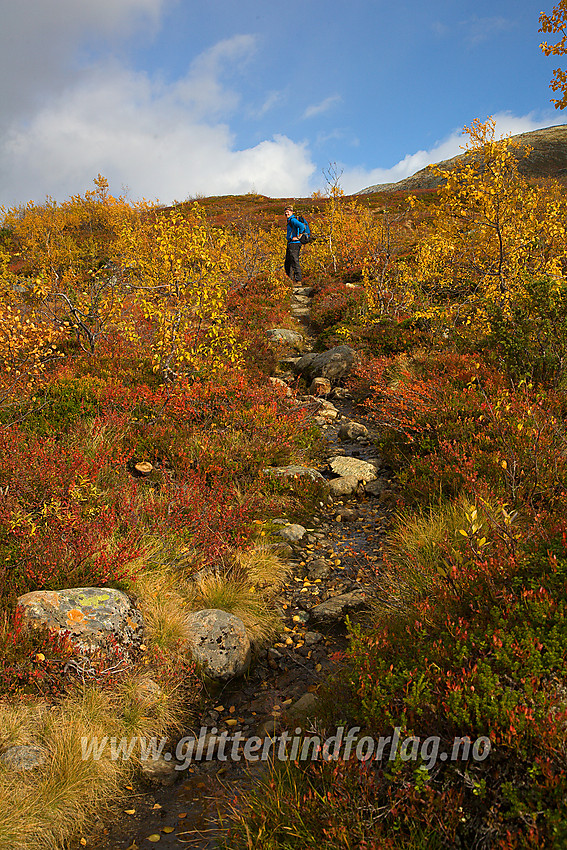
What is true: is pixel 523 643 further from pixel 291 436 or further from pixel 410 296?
pixel 410 296

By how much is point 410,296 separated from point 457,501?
9.29 m

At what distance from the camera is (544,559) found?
128 inches

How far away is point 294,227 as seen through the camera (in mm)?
17234

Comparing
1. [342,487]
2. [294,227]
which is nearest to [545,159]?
[294,227]

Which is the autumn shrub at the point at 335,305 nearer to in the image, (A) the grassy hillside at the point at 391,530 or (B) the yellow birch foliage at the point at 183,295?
(A) the grassy hillside at the point at 391,530

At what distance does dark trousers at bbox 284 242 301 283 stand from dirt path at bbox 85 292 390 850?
13924 mm

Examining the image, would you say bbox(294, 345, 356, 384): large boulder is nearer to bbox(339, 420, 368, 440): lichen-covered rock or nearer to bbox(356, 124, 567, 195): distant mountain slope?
bbox(339, 420, 368, 440): lichen-covered rock

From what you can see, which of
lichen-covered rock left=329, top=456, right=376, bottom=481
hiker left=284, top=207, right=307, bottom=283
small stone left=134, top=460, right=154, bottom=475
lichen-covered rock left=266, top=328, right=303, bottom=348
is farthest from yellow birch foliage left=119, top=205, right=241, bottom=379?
hiker left=284, top=207, right=307, bottom=283

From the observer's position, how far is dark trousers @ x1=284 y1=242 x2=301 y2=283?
742 inches

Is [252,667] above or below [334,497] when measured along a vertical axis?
below

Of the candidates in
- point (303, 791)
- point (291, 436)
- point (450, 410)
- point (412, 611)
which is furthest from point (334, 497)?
point (303, 791)

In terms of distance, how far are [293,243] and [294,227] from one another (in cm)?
141

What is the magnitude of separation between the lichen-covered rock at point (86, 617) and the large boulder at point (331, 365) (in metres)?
9.10

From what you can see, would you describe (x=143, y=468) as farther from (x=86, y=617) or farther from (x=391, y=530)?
(x=391, y=530)
